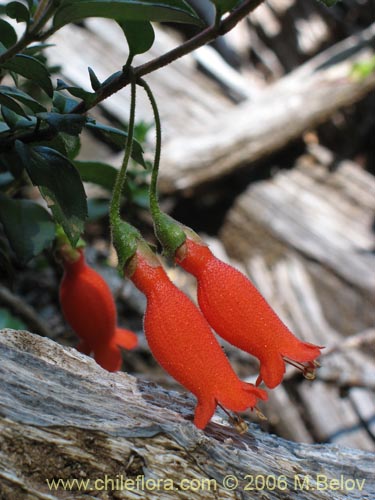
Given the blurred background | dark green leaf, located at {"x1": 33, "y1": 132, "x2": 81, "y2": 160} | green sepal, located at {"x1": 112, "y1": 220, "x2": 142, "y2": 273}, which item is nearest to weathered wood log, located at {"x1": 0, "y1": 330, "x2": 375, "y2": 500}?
green sepal, located at {"x1": 112, "y1": 220, "x2": 142, "y2": 273}

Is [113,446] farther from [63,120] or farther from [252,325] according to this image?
[63,120]

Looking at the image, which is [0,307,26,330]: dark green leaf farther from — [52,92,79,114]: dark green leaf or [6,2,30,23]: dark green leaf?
[6,2,30,23]: dark green leaf

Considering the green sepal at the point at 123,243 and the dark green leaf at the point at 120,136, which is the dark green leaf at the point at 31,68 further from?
the green sepal at the point at 123,243

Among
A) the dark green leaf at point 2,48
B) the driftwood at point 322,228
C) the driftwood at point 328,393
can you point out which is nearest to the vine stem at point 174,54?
the dark green leaf at point 2,48

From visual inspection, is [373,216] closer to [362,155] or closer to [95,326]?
[362,155]

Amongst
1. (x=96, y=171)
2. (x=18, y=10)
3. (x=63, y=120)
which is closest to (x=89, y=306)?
(x=96, y=171)
